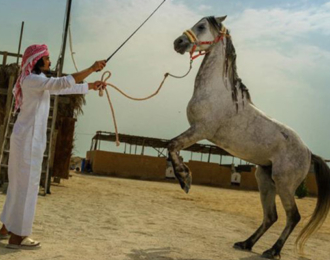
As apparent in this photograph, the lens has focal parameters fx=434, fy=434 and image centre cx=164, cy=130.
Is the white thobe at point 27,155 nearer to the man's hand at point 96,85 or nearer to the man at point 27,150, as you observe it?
→ the man at point 27,150

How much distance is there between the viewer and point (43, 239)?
4441 mm

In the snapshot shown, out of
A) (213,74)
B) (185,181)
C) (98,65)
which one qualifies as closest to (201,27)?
(213,74)

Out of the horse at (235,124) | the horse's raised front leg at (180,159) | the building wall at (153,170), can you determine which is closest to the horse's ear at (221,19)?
the horse at (235,124)

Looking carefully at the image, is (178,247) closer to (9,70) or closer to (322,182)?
(322,182)

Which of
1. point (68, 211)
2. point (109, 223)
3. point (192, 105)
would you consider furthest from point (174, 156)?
point (68, 211)

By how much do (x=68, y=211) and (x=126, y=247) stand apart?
8.67 ft

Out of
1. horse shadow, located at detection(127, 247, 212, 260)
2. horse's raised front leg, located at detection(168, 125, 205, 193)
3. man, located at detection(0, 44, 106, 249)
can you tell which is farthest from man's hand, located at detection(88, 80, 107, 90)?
horse shadow, located at detection(127, 247, 212, 260)

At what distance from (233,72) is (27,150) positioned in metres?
2.57

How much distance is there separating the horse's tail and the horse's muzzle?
7.42ft

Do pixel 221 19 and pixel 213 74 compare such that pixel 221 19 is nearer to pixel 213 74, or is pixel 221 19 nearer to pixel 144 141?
pixel 213 74

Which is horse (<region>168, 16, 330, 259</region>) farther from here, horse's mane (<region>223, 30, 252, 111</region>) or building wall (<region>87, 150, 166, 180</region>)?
building wall (<region>87, 150, 166, 180</region>)

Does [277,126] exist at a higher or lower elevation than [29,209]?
higher

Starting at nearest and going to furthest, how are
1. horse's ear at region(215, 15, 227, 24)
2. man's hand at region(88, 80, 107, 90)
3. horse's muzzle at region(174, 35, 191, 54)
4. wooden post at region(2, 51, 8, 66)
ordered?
1. man's hand at region(88, 80, 107, 90)
2. horse's muzzle at region(174, 35, 191, 54)
3. horse's ear at region(215, 15, 227, 24)
4. wooden post at region(2, 51, 8, 66)

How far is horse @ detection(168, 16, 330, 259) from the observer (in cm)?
479
